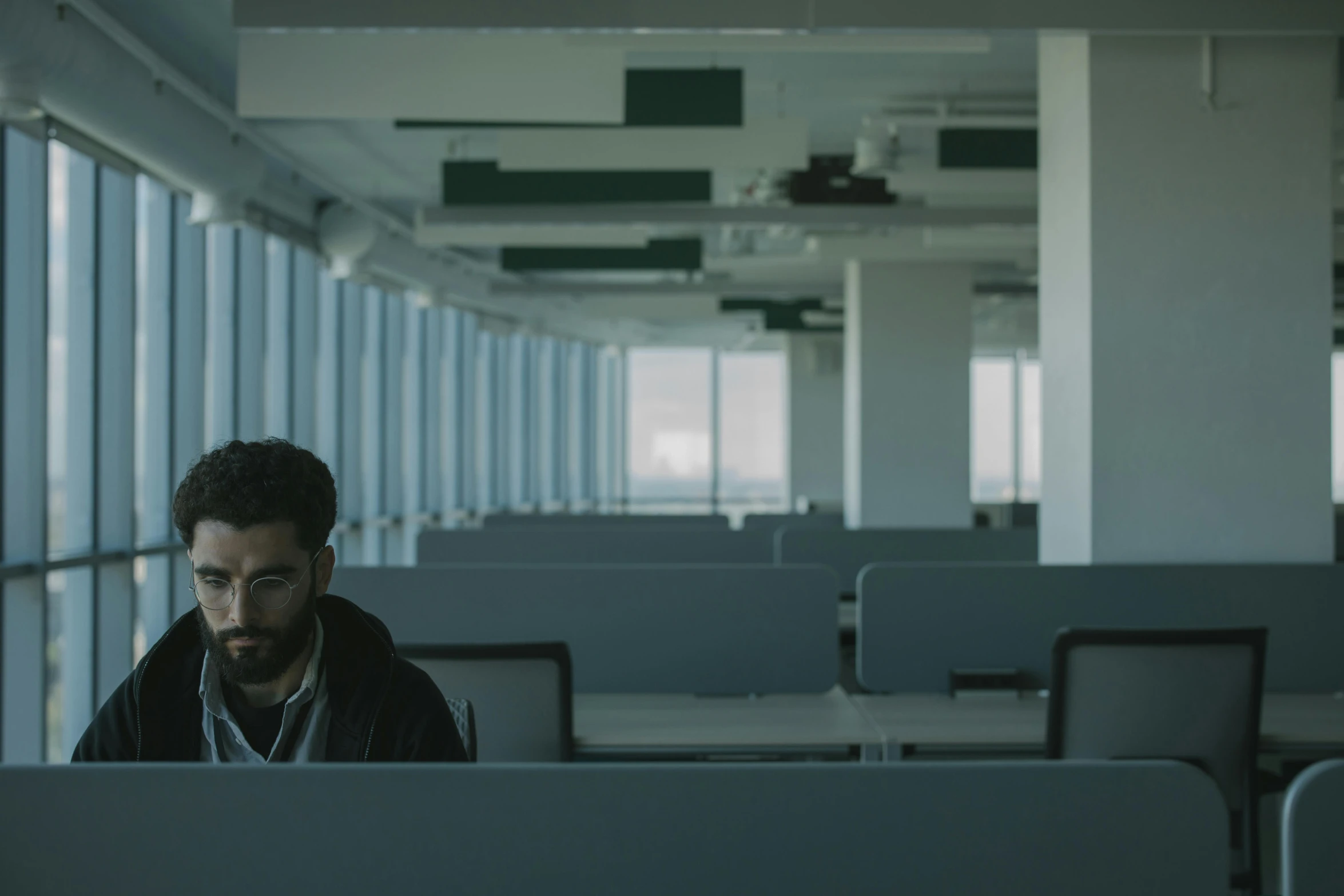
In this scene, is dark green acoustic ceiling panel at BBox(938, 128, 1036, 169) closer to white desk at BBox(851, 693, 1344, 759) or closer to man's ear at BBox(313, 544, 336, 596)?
white desk at BBox(851, 693, 1344, 759)

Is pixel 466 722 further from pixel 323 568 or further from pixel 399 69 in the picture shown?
pixel 399 69

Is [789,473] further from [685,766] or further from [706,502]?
[685,766]

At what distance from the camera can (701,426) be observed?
19.4 metres

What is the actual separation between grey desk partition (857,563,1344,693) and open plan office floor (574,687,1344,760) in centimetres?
13

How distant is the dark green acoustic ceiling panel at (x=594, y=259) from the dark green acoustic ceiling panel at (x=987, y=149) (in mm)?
2668

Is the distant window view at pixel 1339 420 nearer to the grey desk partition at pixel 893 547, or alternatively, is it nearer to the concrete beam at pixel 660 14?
the grey desk partition at pixel 893 547

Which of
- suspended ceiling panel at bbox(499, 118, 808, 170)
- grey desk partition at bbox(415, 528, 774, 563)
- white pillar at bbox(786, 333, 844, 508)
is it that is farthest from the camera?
white pillar at bbox(786, 333, 844, 508)

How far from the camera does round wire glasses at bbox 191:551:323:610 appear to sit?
1.74 m

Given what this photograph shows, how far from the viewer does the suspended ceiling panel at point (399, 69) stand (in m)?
4.11

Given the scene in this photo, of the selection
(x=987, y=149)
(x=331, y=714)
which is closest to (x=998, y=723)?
(x=331, y=714)

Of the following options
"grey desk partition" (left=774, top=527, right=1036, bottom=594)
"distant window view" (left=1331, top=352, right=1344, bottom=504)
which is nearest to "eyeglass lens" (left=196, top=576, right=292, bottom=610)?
"grey desk partition" (left=774, top=527, right=1036, bottom=594)

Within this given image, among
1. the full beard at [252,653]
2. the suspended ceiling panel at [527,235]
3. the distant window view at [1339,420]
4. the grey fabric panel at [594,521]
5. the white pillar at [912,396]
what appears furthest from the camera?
the distant window view at [1339,420]

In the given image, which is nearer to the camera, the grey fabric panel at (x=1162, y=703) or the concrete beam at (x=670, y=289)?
the grey fabric panel at (x=1162, y=703)

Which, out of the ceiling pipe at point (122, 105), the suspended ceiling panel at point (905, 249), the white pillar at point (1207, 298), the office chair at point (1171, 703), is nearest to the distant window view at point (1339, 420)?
the suspended ceiling panel at point (905, 249)
